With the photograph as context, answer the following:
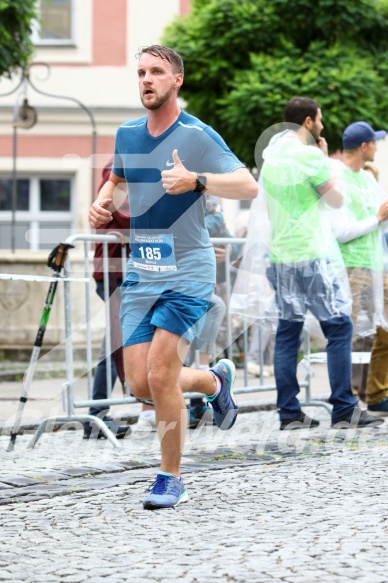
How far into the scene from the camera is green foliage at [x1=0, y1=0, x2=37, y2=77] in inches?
482

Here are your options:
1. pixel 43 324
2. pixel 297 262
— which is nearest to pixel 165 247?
pixel 43 324

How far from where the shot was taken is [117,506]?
5484 mm

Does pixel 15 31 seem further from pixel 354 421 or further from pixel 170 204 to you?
pixel 170 204

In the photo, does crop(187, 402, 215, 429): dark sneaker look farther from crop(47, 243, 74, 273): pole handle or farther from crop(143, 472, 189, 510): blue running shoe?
crop(143, 472, 189, 510): blue running shoe

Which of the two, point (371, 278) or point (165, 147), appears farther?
point (371, 278)

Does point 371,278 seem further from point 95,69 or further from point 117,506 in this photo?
point 95,69

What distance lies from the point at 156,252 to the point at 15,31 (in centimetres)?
734

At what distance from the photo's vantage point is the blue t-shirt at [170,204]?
560 centimetres

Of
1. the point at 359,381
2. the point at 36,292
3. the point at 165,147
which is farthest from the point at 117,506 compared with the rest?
the point at 36,292

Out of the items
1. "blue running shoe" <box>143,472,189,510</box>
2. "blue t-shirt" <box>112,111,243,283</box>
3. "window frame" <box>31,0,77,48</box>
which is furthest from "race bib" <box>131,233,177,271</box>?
"window frame" <box>31,0,77,48</box>

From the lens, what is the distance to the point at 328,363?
8.16m

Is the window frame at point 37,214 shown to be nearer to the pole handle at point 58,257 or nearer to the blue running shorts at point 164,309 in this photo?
the pole handle at point 58,257

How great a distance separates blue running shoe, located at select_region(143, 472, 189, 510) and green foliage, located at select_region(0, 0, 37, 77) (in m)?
7.43

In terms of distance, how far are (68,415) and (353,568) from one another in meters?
3.78
